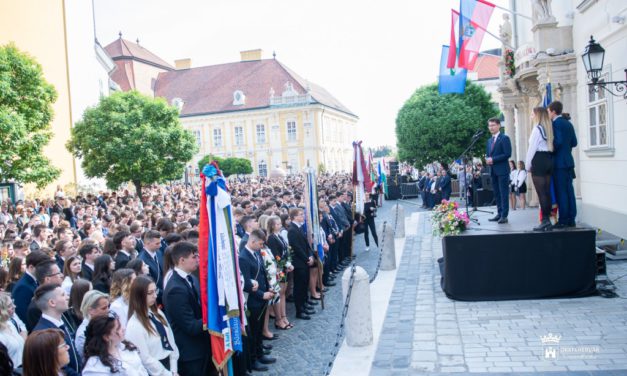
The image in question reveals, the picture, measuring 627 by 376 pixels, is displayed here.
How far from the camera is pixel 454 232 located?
9.75m

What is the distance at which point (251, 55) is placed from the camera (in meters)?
79.6

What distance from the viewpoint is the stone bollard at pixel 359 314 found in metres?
7.98

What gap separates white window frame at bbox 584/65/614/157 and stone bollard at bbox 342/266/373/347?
329 inches

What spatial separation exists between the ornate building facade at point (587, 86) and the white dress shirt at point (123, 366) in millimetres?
11394

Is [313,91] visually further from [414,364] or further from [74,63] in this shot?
[414,364]

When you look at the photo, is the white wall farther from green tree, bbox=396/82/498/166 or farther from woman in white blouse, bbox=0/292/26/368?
green tree, bbox=396/82/498/166

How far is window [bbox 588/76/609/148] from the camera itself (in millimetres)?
13492

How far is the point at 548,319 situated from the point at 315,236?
15.2 feet

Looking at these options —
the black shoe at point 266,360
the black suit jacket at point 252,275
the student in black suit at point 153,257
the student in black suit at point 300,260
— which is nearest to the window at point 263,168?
the student in black suit at point 300,260

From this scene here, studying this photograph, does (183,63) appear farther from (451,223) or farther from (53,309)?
(53,309)

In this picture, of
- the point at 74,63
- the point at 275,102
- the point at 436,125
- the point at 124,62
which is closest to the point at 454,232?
the point at 436,125

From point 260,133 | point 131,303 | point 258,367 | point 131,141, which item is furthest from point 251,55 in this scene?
point 131,303

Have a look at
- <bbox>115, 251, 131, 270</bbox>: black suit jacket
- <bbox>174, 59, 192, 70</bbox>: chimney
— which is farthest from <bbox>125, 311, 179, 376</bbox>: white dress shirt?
<bbox>174, 59, 192, 70</bbox>: chimney

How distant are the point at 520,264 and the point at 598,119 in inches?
255
